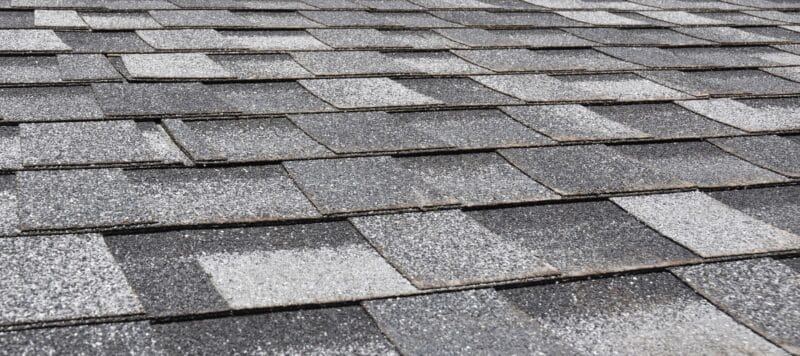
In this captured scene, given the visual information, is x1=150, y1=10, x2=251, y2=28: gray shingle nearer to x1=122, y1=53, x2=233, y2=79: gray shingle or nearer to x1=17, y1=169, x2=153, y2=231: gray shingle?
x1=122, y1=53, x2=233, y2=79: gray shingle

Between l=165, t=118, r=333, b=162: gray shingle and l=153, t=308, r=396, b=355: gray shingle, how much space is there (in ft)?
2.41

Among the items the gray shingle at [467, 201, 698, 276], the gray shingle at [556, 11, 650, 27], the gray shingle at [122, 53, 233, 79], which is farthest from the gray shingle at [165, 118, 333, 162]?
the gray shingle at [556, 11, 650, 27]

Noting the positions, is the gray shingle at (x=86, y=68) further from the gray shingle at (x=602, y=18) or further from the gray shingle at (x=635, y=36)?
the gray shingle at (x=602, y=18)

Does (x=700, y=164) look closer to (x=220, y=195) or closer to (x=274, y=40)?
(x=220, y=195)

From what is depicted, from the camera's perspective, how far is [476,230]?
6.47 feet

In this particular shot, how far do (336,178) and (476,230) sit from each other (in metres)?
0.38

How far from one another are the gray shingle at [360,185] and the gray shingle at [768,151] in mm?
1023

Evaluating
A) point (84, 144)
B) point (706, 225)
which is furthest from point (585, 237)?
point (84, 144)

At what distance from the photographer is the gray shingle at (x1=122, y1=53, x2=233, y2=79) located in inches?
109

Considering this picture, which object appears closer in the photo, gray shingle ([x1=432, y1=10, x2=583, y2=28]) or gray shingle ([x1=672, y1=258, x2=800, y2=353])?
gray shingle ([x1=672, y1=258, x2=800, y2=353])

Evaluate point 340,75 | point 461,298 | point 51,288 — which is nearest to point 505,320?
point 461,298

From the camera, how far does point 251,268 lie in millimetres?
1706

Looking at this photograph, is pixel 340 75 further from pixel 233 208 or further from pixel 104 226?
pixel 104 226

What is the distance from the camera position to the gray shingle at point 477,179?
215cm
